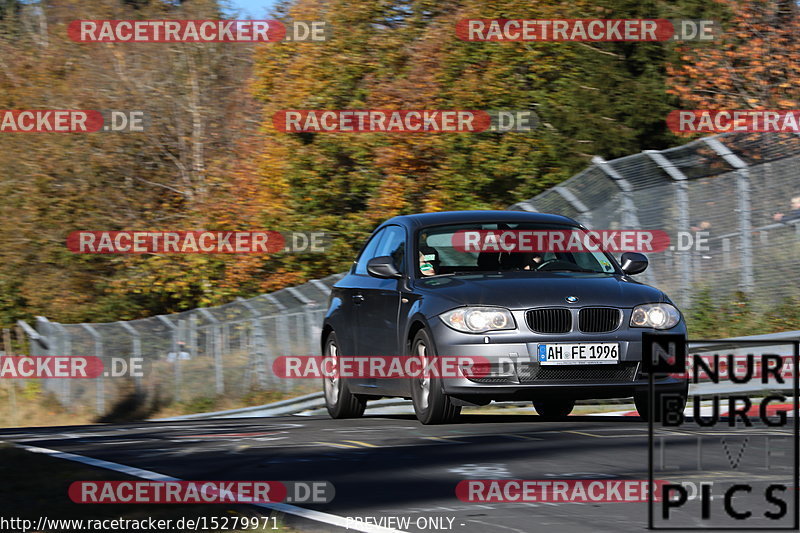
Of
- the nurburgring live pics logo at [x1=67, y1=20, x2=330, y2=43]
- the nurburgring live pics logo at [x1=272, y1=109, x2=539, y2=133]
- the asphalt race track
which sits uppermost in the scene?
the nurburgring live pics logo at [x1=67, y1=20, x2=330, y2=43]

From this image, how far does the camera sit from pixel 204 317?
28.2 m

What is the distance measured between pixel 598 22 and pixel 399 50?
612cm

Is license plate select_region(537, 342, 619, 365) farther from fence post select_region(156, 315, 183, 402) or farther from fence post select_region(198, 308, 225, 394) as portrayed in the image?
fence post select_region(156, 315, 183, 402)

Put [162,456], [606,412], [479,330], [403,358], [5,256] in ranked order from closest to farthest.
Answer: [162,456] < [479,330] < [403,358] < [606,412] < [5,256]

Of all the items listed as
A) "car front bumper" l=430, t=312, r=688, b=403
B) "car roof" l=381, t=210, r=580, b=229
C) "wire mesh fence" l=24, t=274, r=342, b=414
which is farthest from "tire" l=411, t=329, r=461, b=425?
"wire mesh fence" l=24, t=274, r=342, b=414

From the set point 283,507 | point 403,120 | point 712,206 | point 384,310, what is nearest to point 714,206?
point 712,206

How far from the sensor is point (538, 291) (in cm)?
1072

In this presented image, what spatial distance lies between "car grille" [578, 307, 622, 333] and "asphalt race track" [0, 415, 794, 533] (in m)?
0.72

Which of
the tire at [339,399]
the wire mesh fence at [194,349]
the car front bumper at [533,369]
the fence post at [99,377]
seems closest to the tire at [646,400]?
the car front bumper at [533,369]

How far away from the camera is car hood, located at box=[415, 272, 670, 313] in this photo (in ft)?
34.9

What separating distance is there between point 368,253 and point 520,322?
3.37m

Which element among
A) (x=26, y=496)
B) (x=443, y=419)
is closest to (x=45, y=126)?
(x=443, y=419)

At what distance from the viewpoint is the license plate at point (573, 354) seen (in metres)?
10.5

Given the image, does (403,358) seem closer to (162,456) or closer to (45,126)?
(162,456)
